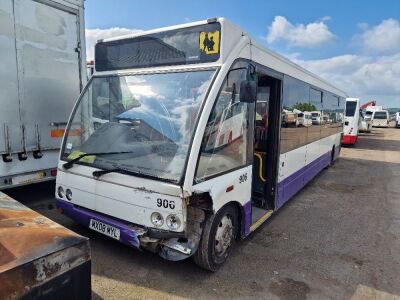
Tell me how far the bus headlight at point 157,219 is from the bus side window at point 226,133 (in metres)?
0.51

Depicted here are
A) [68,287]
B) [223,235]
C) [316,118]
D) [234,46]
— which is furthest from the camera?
[316,118]

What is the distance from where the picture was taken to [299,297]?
130 inches

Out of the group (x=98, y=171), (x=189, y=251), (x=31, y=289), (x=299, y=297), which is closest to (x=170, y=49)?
(x=98, y=171)

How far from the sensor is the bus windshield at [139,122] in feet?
10.7

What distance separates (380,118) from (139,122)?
1457 inches

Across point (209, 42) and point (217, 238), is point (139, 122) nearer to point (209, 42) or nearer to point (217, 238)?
point (209, 42)

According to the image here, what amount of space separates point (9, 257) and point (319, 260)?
3.52 m

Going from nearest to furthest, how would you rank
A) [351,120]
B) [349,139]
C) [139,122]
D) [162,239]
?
[162,239], [139,122], [351,120], [349,139]

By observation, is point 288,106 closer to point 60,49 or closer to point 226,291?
point 226,291

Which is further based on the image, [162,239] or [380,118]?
[380,118]

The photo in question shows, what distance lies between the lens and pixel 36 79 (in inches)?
196

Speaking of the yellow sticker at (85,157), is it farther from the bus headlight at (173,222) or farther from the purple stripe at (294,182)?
the purple stripe at (294,182)

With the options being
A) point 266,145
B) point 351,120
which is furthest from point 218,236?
point 351,120

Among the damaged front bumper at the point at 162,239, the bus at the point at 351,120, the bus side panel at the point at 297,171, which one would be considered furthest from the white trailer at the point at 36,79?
the bus at the point at 351,120
